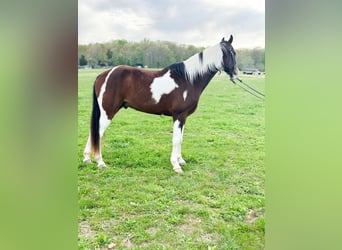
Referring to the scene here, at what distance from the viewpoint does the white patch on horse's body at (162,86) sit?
5.57ft

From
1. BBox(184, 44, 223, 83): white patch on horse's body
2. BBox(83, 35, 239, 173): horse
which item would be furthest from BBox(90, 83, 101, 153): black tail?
BBox(184, 44, 223, 83): white patch on horse's body

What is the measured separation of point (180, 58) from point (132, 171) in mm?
634

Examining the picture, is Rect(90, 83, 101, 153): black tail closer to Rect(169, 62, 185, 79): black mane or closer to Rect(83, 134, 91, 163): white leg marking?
Rect(83, 134, 91, 163): white leg marking

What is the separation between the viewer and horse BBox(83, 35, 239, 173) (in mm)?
1694

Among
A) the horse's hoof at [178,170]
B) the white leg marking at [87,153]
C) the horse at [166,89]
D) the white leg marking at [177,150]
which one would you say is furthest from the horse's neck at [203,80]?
the white leg marking at [87,153]

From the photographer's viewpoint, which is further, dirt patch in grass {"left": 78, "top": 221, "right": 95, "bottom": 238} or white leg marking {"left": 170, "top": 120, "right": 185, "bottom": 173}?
white leg marking {"left": 170, "top": 120, "right": 185, "bottom": 173}

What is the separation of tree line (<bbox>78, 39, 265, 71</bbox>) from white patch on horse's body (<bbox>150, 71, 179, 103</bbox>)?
Answer: 7 centimetres

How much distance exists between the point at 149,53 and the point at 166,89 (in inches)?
8.0

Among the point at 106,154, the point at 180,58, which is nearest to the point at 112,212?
the point at 106,154

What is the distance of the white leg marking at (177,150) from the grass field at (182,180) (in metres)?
0.02
